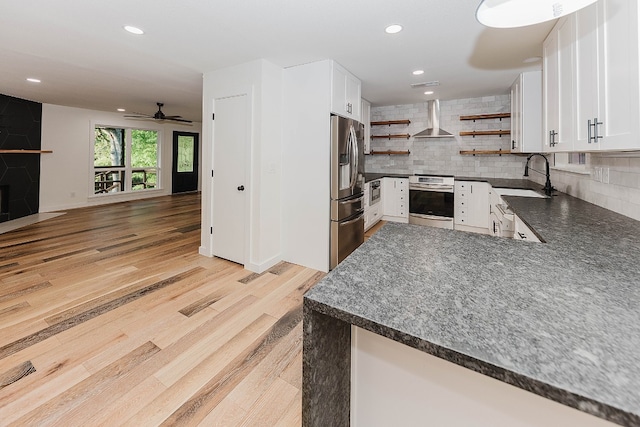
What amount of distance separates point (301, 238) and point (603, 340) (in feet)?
10.1

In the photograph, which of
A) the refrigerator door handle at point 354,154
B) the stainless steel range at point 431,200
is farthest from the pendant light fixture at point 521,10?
the stainless steel range at point 431,200

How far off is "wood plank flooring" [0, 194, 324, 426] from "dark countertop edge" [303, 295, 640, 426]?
1.14m

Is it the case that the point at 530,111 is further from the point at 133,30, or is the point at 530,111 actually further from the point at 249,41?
the point at 133,30

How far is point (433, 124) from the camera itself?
5457mm

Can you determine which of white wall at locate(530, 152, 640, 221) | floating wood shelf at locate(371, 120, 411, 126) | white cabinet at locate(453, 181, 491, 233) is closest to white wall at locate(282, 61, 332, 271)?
white wall at locate(530, 152, 640, 221)

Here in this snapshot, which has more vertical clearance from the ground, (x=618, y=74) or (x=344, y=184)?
(x=618, y=74)

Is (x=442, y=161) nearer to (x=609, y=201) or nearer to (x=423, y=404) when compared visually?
(x=609, y=201)

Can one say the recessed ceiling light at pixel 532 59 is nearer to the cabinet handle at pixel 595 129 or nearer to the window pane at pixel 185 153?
the cabinet handle at pixel 595 129

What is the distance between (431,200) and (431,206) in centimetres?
10

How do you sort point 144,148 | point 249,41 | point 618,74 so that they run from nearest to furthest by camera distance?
1. point 618,74
2. point 249,41
3. point 144,148

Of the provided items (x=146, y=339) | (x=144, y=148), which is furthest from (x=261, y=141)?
(x=144, y=148)

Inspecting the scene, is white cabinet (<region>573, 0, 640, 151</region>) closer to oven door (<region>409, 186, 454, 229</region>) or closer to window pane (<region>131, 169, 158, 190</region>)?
oven door (<region>409, 186, 454, 229</region>)

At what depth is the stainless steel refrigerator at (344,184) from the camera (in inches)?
Answer: 131

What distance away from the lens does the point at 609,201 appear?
2146mm
